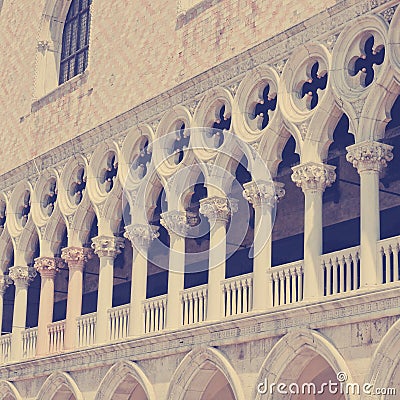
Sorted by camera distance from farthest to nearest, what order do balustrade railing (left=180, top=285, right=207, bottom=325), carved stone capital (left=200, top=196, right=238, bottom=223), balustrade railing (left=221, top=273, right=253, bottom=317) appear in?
carved stone capital (left=200, top=196, right=238, bottom=223) → balustrade railing (left=180, top=285, right=207, bottom=325) → balustrade railing (left=221, top=273, right=253, bottom=317)

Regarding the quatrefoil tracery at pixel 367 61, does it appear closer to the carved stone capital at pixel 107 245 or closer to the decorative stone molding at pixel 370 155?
the decorative stone molding at pixel 370 155

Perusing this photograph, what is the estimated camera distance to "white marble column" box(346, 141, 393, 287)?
1306 cm

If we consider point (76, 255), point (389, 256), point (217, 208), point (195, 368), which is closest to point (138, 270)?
point (76, 255)

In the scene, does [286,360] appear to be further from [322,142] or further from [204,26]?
[204,26]

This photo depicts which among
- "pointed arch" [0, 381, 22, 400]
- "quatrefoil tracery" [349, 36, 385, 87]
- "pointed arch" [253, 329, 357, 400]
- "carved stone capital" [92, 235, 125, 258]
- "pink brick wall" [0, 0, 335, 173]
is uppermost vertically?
"pink brick wall" [0, 0, 335, 173]

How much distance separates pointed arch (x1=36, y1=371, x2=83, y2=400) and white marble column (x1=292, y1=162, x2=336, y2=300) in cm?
533

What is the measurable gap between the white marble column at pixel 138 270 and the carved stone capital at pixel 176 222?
79cm

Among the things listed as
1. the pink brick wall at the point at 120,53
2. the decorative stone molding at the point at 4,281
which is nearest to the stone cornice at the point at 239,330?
the decorative stone molding at the point at 4,281

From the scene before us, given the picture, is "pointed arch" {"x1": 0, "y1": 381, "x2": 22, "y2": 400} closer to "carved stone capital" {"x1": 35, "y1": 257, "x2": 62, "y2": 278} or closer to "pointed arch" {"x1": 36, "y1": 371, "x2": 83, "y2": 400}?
"pointed arch" {"x1": 36, "y1": 371, "x2": 83, "y2": 400}

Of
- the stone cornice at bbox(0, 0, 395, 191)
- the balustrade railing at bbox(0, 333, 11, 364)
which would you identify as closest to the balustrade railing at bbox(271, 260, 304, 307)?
the stone cornice at bbox(0, 0, 395, 191)

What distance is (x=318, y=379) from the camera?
15.8m

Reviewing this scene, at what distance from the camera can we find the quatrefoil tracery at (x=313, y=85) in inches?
571

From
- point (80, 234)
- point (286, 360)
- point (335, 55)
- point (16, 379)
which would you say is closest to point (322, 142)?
point (335, 55)

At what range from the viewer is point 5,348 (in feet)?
64.8
